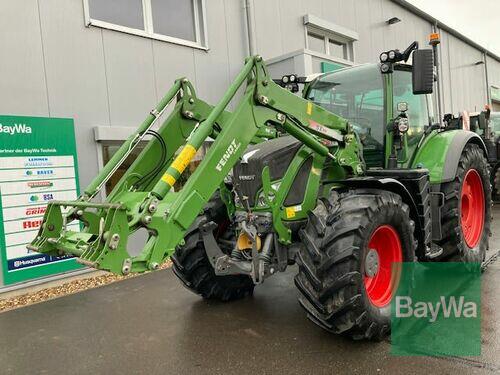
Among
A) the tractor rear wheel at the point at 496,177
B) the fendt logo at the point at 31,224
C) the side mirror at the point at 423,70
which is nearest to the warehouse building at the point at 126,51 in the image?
the fendt logo at the point at 31,224

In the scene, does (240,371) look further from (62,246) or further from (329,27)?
(329,27)

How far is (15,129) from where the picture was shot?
531cm

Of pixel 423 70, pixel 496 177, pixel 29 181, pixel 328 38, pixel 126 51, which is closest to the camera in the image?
pixel 423 70

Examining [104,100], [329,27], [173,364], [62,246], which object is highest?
[329,27]

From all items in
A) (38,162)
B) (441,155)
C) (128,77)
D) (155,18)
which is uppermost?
(155,18)

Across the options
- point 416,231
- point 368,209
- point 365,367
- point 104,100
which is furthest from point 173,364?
point 104,100

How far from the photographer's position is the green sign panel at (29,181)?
5.29 meters

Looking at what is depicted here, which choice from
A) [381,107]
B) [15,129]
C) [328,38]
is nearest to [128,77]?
[15,129]

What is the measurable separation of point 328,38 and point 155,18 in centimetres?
504

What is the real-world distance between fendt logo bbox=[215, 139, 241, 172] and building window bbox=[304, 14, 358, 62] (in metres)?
6.87

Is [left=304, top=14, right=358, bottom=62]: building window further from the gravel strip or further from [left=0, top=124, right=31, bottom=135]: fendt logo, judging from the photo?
the gravel strip

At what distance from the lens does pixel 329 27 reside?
10.1 m

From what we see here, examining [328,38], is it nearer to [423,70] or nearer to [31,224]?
[423,70]

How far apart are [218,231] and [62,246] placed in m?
1.58
